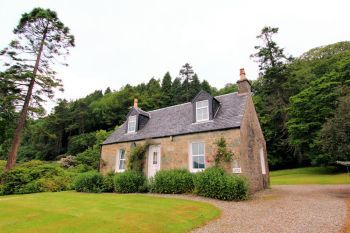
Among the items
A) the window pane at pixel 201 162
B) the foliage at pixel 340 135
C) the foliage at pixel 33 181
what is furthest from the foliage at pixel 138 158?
the foliage at pixel 340 135

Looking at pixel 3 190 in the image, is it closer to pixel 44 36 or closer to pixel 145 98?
pixel 44 36

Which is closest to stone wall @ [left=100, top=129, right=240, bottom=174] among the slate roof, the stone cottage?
the stone cottage

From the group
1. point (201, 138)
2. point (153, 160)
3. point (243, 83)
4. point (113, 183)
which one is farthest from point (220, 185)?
point (243, 83)

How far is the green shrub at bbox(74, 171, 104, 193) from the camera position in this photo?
15.3 metres

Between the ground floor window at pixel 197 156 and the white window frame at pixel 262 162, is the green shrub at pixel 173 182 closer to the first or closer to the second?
the ground floor window at pixel 197 156

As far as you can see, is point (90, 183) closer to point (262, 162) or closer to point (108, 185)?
point (108, 185)

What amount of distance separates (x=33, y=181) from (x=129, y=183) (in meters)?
9.01

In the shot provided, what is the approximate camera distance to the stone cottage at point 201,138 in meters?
12.7

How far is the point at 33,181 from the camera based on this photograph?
17016 millimetres

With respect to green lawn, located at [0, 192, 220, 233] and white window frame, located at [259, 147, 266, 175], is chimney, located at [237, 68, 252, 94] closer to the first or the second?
white window frame, located at [259, 147, 266, 175]

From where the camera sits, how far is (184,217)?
→ 6.84m

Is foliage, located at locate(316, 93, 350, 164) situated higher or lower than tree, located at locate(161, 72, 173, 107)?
lower

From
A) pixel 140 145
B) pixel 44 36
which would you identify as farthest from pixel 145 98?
pixel 140 145

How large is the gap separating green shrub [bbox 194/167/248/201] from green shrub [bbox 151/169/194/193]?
0.83 meters
